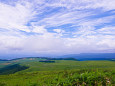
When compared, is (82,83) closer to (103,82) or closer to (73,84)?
(73,84)

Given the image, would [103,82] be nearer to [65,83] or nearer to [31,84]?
[65,83]

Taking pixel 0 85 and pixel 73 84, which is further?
pixel 0 85

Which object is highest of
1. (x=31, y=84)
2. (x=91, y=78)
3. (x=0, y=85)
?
(x=91, y=78)

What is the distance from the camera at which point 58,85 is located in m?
6.45

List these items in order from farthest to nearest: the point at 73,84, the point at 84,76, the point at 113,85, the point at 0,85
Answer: the point at 0,85 < the point at 84,76 < the point at 73,84 < the point at 113,85

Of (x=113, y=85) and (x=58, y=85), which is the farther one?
(x=58, y=85)

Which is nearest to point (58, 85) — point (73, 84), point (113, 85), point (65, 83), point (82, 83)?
point (65, 83)

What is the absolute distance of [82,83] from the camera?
6.18m

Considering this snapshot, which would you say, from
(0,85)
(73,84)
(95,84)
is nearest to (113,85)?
(95,84)

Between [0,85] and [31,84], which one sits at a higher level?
[31,84]

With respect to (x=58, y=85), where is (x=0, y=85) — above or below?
below

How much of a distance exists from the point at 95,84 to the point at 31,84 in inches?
160

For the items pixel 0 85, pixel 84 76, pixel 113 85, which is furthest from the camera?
pixel 0 85

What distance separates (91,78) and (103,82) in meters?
0.70
